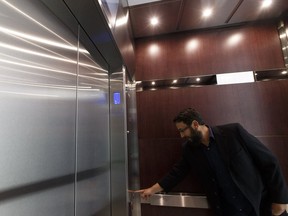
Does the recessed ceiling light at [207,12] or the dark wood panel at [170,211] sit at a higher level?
the recessed ceiling light at [207,12]

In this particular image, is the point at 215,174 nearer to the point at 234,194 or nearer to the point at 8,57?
the point at 234,194

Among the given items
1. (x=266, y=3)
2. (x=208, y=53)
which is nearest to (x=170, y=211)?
(x=208, y=53)

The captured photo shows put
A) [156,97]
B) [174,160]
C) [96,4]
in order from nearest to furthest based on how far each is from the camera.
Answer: [96,4], [174,160], [156,97]

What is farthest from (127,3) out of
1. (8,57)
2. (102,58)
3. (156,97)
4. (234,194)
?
(234,194)

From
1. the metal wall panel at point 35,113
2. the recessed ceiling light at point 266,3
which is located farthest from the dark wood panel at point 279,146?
the metal wall panel at point 35,113

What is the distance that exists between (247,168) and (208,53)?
63.1 inches

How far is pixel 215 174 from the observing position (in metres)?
1.79

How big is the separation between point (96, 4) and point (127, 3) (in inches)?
42.2

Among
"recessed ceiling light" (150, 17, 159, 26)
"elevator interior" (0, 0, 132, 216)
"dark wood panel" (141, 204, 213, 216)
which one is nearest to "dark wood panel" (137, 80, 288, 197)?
"dark wood panel" (141, 204, 213, 216)

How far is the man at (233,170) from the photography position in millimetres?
1593

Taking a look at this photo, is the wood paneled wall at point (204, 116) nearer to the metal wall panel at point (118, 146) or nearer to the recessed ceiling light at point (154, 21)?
the metal wall panel at point (118, 146)

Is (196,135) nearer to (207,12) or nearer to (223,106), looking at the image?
(223,106)

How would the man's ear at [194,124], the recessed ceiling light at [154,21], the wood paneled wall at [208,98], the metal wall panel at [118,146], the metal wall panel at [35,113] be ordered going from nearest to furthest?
the metal wall panel at [35,113], the metal wall panel at [118,146], the man's ear at [194,124], the wood paneled wall at [208,98], the recessed ceiling light at [154,21]

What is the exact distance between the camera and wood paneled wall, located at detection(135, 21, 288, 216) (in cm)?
221
